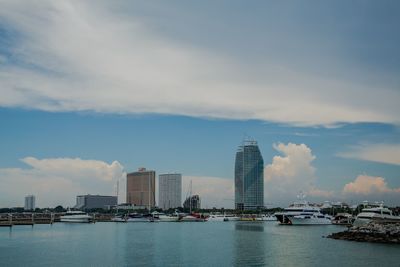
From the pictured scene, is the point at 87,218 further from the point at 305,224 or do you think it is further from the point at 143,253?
the point at 143,253

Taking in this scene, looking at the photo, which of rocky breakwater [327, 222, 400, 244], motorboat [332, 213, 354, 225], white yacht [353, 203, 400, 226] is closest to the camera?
rocky breakwater [327, 222, 400, 244]

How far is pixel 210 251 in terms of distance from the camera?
6800 cm

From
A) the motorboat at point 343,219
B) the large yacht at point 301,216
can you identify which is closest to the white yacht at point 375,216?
the large yacht at point 301,216

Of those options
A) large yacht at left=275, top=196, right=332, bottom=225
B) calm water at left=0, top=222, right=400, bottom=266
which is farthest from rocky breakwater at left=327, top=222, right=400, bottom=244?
large yacht at left=275, top=196, right=332, bottom=225

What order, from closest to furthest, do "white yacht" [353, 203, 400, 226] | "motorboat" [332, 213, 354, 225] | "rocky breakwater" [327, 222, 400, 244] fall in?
1. "rocky breakwater" [327, 222, 400, 244]
2. "white yacht" [353, 203, 400, 226]
3. "motorboat" [332, 213, 354, 225]

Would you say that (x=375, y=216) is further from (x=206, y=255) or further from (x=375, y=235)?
(x=206, y=255)

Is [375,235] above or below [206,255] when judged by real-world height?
above

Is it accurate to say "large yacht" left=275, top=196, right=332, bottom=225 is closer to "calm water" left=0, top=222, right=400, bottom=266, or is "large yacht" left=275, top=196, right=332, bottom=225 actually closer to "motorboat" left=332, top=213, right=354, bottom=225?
"motorboat" left=332, top=213, right=354, bottom=225

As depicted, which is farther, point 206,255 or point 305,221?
point 305,221

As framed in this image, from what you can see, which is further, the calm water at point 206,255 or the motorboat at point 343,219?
the motorboat at point 343,219

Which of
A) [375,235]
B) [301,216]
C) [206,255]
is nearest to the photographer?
[206,255]

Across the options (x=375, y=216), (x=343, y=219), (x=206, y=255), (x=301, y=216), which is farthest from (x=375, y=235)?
(x=343, y=219)

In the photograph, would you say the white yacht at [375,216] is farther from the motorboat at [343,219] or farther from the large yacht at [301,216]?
the motorboat at [343,219]

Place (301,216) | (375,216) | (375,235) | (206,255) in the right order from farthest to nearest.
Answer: (301,216)
(375,216)
(375,235)
(206,255)
